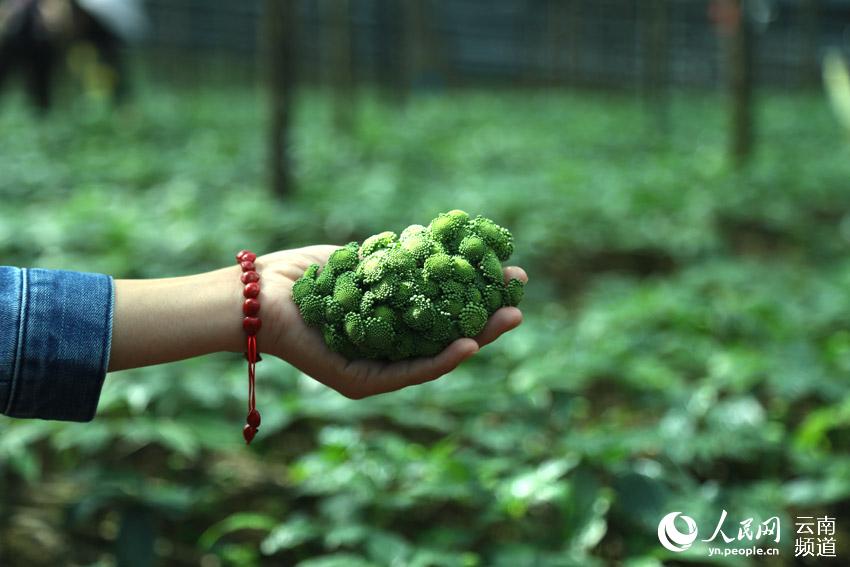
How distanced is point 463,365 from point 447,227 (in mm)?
1554

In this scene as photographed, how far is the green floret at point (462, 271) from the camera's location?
5.00ft

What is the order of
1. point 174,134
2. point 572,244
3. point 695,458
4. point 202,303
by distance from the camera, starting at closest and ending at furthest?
point 202,303 < point 695,458 < point 572,244 < point 174,134

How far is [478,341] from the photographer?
155 centimetres

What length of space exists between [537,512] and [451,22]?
80.0 feet

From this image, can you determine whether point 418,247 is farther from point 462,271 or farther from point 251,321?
point 251,321

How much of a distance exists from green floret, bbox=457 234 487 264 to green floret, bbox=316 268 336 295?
237 millimetres

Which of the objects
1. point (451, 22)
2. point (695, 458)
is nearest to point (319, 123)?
point (695, 458)

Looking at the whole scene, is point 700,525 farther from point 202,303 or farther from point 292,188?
point 292,188

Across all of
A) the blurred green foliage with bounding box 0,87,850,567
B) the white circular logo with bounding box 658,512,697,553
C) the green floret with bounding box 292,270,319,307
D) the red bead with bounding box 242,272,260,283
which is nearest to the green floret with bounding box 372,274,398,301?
the green floret with bounding box 292,270,319,307

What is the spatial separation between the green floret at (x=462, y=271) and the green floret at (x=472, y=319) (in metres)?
0.05

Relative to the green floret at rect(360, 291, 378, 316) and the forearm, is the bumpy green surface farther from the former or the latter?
the forearm

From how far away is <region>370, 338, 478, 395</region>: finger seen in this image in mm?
1469

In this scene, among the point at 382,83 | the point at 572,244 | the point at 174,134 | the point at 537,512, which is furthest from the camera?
the point at 382,83

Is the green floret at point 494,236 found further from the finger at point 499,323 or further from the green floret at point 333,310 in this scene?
the green floret at point 333,310
